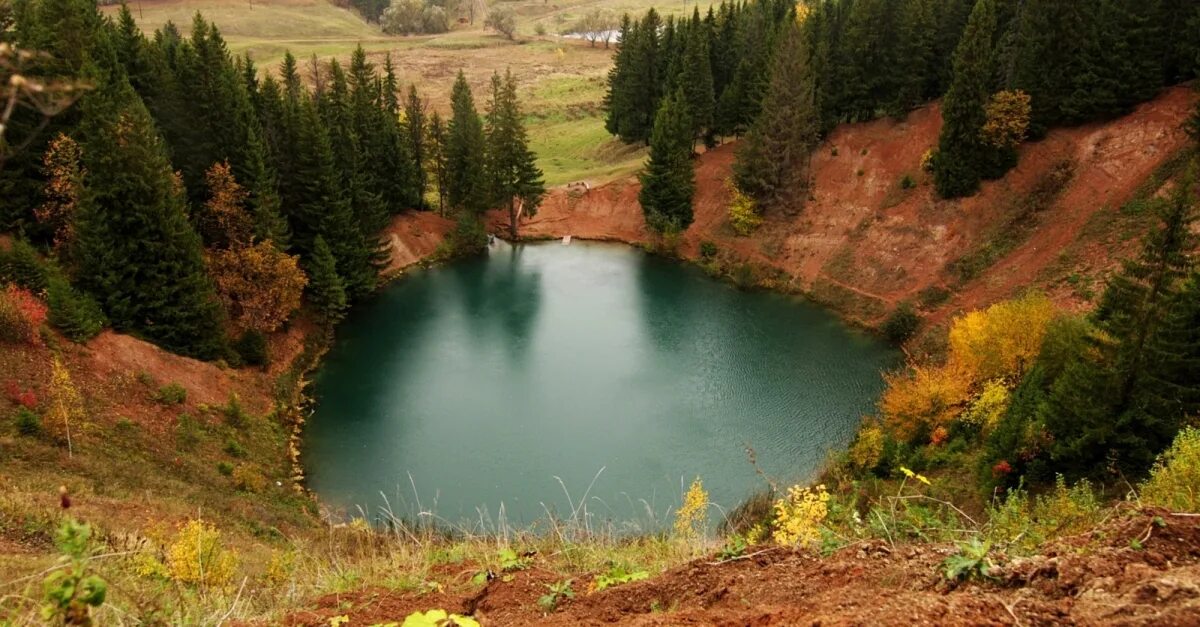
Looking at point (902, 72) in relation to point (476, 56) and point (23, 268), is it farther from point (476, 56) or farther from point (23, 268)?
point (476, 56)

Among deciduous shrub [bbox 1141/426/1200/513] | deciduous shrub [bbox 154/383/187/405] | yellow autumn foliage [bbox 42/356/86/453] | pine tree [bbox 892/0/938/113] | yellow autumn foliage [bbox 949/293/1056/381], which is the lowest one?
deciduous shrub [bbox 154/383/187/405]

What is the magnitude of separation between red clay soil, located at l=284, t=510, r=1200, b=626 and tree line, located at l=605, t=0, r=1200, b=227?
4763 cm

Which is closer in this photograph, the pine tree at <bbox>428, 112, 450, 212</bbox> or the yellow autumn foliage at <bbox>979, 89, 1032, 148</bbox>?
the yellow autumn foliage at <bbox>979, 89, 1032, 148</bbox>

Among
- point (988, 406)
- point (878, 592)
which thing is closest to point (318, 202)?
point (988, 406)

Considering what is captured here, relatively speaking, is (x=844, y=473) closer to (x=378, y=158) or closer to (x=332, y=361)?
(x=332, y=361)

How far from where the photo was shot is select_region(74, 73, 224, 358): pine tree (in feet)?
109

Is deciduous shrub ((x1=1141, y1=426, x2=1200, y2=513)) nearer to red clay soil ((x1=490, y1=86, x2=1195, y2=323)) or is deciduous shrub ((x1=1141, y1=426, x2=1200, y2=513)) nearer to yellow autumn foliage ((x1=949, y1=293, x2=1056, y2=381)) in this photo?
yellow autumn foliage ((x1=949, y1=293, x2=1056, y2=381))

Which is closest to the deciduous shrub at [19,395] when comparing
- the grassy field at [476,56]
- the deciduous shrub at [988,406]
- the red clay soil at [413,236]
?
the red clay soil at [413,236]

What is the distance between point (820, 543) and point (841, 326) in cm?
4144

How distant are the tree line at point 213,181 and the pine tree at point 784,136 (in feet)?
61.1

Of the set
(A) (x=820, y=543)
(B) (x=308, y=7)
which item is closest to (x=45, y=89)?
(A) (x=820, y=543)

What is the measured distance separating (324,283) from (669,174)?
28.7 meters

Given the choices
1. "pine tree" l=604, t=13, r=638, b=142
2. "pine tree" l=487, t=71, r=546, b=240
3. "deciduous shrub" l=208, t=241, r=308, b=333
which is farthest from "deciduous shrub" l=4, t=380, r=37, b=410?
"pine tree" l=604, t=13, r=638, b=142

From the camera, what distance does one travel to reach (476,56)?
11769 cm
